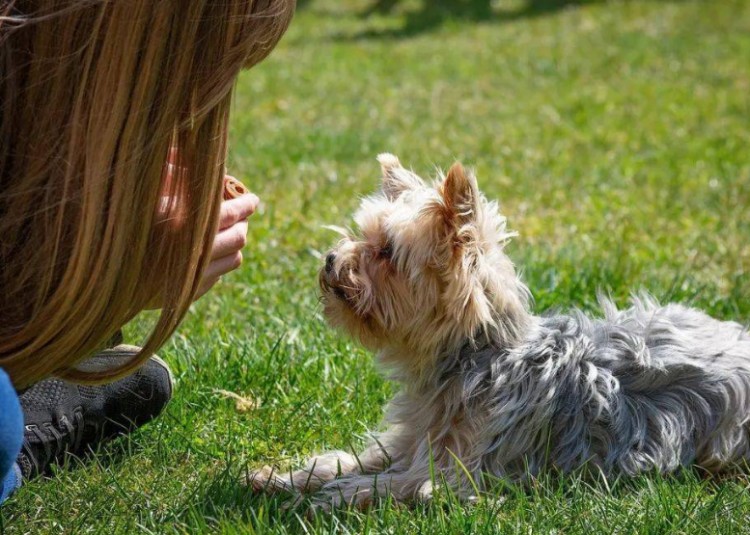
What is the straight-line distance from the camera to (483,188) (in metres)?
6.53

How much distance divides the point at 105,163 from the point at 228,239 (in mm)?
568

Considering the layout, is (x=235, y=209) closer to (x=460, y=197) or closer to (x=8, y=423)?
(x=460, y=197)

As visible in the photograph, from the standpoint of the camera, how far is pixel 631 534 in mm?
2719

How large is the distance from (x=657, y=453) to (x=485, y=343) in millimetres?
609

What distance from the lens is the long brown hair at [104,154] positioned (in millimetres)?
2387

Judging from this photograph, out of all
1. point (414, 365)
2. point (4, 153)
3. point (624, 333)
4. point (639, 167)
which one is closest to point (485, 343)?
point (414, 365)

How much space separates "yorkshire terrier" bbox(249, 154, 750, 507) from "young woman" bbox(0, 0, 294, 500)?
737mm

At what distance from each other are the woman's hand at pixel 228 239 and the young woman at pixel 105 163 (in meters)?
0.21

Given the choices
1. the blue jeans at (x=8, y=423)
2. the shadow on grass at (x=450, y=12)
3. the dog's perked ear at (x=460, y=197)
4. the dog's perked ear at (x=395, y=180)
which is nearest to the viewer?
the blue jeans at (x=8, y=423)

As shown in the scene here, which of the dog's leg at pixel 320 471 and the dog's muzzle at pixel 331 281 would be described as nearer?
the dog's leg at pixel 320 471

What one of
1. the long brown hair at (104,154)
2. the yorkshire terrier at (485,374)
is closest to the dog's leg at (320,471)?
the yorkshire terrier at (485,374)

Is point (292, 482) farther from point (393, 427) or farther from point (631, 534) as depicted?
Answer: point (631, 534)

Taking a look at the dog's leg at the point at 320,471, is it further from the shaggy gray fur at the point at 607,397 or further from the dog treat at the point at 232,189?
the dog treat at the point at 232,189

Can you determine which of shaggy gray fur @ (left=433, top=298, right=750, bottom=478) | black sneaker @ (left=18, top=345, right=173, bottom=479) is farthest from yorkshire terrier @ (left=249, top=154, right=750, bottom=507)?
black sneaker @ (left=18, top=345, right=173, bottom=479)
